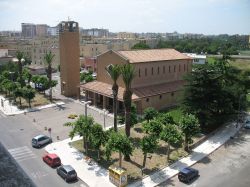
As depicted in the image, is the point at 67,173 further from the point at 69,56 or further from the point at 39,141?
the point at 69,56

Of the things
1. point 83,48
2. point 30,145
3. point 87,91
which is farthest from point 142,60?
point 83,48

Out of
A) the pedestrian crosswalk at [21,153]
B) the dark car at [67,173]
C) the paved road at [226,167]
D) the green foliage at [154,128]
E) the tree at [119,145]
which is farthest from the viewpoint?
the green foliage at [154,128]

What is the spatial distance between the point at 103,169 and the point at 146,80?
2707 cm

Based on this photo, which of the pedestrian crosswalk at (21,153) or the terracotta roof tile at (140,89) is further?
the terracotta roof tile at (140,89)

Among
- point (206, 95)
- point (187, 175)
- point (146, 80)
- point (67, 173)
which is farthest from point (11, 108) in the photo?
point (187, 175)

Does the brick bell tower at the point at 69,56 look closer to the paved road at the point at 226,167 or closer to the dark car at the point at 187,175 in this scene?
the paved road at the point at 226,167

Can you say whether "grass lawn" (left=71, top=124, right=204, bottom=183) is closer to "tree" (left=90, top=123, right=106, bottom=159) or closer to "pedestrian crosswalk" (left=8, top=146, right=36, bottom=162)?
"tree" (left=90, top=123, right=106, bottom=159)

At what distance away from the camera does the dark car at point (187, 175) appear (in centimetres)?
2975

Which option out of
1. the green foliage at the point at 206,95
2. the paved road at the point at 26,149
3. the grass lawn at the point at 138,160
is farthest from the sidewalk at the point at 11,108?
the green foliage at the point at 206,95

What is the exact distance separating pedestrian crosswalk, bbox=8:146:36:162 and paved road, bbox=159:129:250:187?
1713 cm

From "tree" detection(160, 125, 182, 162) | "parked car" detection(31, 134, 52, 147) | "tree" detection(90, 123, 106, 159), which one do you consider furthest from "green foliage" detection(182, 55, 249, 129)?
"parked car" detection(31, 134, 52, 147)

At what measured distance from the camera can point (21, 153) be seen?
3684 centimetres

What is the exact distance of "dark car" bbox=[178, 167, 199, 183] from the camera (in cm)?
2975

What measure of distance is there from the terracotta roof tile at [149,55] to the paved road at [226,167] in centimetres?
2288
